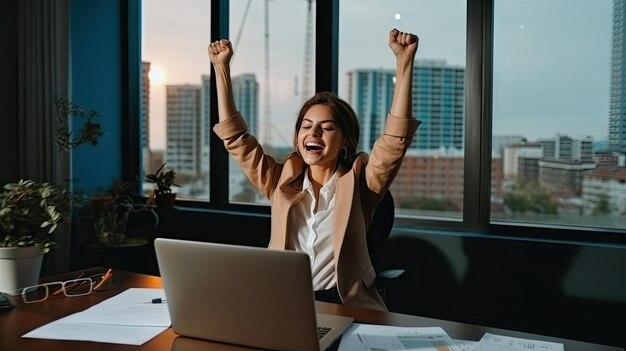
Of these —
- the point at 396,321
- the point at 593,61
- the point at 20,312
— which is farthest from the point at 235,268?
the point at 593,61

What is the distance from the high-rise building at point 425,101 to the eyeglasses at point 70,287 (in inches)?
57.2

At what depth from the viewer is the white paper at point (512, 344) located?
1092 millimetres

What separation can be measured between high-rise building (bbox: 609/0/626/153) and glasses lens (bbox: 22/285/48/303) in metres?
2.02

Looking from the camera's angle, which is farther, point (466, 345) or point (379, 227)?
point (379, 227)

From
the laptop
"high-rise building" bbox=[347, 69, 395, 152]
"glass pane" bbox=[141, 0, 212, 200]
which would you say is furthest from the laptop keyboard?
"glass pane" bbox=[141, 0, 212, 200]

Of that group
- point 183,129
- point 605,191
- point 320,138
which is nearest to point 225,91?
point 320,138

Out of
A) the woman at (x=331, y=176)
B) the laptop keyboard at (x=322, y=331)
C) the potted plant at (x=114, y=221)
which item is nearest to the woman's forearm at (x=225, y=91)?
the woman at (x=331, y=176)

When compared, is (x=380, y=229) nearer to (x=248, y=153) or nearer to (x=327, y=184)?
(x=327, y=184)

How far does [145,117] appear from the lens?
141 inches

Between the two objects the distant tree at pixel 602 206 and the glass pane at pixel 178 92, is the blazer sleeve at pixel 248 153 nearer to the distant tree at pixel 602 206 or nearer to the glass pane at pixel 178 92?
the distant tree at pixel 602 206

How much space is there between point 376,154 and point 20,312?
101 cm

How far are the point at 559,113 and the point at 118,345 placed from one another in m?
1.89

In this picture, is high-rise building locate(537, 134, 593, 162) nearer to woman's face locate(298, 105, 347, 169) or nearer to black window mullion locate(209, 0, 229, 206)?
woman's face locate(298, 105, 347, 169)

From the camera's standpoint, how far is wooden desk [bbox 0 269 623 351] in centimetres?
112
